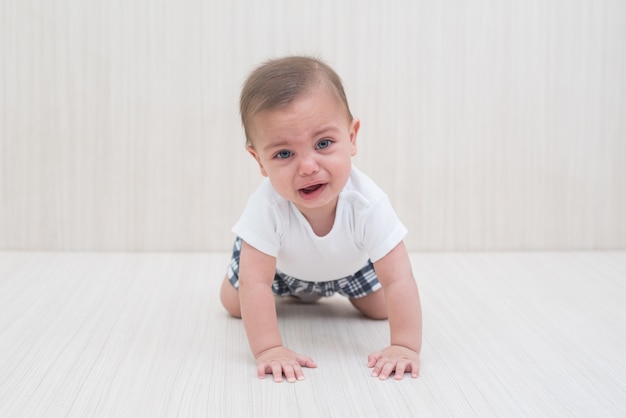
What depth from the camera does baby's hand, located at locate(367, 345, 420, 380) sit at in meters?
1.18

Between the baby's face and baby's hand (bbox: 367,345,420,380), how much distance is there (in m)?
0.25

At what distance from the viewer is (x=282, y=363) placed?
119 cm

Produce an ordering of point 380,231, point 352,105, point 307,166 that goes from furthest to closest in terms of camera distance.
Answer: point 352,105 → point 380,231 → point 307,166

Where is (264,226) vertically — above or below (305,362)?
above

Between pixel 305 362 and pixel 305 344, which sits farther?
pixel 305 344

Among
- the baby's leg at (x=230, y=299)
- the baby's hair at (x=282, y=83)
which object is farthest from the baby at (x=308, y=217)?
the baby's leg at (x=230, y=299)

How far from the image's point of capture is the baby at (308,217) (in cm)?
118

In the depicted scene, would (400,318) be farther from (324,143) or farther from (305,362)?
(324,143)

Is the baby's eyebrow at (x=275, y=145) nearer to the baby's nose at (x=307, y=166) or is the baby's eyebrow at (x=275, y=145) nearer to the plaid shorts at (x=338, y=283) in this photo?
the baby's nose at (x=307, y=166)

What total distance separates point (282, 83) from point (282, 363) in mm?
422

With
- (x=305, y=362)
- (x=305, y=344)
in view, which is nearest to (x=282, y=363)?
(x=305, y=362)

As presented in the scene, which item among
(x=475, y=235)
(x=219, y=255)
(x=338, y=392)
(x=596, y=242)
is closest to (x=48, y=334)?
(x=338, y=392)

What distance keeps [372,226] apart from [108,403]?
0.50m

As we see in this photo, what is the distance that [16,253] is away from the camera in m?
2.03
